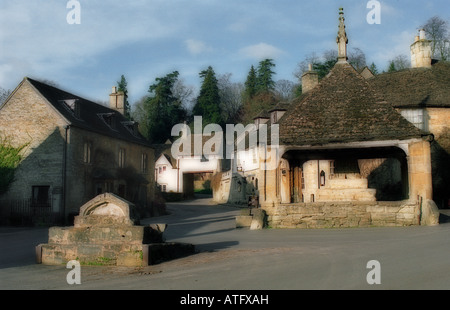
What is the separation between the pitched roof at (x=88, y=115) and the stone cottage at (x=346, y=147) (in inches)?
625

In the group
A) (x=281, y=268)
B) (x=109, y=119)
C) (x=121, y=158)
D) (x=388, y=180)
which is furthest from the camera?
(x=109, y=119)

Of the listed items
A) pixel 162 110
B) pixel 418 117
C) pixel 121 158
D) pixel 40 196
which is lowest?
pixel 40 196

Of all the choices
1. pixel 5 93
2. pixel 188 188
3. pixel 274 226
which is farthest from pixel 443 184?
pixel 5 93

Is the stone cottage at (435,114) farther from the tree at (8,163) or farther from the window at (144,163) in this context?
the tree at (8,163)

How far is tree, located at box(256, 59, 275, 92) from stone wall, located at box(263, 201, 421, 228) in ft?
191

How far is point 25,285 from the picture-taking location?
27.2 ft

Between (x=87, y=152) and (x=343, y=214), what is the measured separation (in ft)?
62.6

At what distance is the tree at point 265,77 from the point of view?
75812 millimetres

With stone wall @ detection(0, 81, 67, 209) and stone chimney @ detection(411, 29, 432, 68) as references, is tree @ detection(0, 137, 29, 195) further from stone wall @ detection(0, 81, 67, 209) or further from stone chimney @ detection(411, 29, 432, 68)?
stone chimney @ detection(411, 29, 432, 68)

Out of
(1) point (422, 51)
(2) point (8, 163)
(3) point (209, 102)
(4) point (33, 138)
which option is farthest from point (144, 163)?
(3) point (209, 102)

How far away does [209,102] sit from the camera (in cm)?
7169

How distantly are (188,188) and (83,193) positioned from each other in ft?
97.2

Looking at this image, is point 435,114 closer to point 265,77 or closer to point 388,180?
point 388,180
